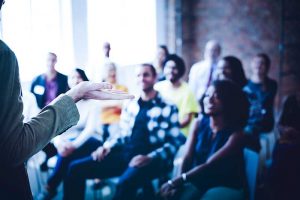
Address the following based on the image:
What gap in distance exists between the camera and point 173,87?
8.87ft

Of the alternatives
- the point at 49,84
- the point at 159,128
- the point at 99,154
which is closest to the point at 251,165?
the point at 159,128

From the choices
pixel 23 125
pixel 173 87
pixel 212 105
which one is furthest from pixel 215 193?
pixel 23 125

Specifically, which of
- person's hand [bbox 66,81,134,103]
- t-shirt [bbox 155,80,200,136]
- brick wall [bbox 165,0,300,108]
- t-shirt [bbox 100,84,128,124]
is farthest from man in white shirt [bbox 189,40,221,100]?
person's hand [bbox 66,81,134,103]

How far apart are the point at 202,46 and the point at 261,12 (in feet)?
2.08

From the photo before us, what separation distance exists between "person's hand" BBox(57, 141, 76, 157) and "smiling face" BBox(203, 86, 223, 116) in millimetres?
884

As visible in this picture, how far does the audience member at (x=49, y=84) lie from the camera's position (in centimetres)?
174

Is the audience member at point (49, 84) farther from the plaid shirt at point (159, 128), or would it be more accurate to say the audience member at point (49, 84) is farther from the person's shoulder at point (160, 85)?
the person's shoulder at point (160, 85)

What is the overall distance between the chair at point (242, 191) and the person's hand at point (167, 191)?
19cm

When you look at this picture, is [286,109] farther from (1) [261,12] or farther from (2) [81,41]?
(2) [81,41]

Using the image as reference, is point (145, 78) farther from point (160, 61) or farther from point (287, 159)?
point (287, 159)

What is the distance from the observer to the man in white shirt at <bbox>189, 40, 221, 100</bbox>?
2891mm

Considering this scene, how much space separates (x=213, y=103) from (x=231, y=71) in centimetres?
46

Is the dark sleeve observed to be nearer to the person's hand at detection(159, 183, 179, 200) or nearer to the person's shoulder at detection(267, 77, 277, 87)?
the person's hand at detection(159, 183, 179, 200)

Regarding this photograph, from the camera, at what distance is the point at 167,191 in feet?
8.24
